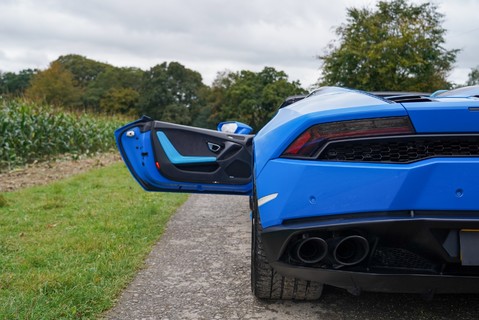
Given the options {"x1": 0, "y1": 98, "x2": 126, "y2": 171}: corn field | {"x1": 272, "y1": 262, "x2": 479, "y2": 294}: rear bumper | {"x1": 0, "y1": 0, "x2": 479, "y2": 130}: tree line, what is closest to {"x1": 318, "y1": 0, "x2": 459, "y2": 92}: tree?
{"x1": 0, "y1": 0, "x2": 479, "y2": 130}: tree line

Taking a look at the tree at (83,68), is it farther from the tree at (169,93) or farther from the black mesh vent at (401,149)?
the black mesh vent at (401,149)

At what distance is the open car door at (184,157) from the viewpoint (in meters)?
3.99

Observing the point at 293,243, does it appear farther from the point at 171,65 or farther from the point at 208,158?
the point at 171,65

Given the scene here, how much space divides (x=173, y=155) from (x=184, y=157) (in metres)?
0.10

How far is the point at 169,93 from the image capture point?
68.9m

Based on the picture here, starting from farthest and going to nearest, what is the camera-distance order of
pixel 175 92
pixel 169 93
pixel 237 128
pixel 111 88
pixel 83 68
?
pixel 83 68 < pixel 175 92 < pixel 169 93 < pixel 111 88 < pixel 237 128

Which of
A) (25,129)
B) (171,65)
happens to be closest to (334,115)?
(25,129)

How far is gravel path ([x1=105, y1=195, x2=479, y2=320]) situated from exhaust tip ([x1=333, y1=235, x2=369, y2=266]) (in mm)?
601

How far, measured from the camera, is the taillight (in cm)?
188

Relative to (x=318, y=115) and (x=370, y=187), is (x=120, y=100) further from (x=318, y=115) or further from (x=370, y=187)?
(x=370, y=187)

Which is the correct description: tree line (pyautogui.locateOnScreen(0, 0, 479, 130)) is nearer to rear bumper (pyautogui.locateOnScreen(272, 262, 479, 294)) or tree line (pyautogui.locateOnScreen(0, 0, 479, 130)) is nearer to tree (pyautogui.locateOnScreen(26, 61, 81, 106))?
tree (pyautogui.locateOnScreen(26, 61, 81, 106))

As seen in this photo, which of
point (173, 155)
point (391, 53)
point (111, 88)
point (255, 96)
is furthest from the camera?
point (111, 88)

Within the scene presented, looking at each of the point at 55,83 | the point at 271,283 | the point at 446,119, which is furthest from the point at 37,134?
the point at 55,83

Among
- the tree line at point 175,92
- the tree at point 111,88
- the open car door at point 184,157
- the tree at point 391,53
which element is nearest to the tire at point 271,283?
the open car door at point 184,157
